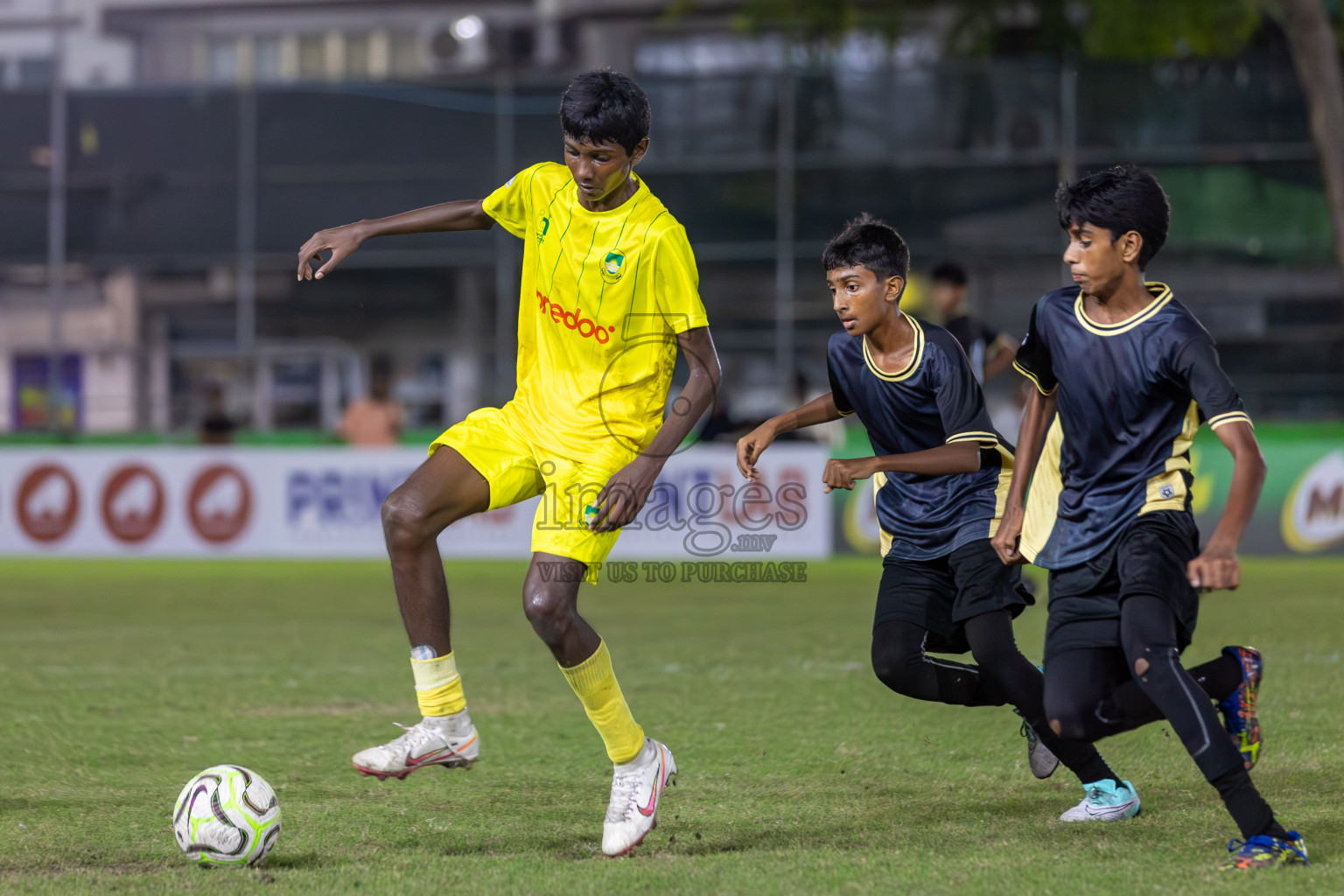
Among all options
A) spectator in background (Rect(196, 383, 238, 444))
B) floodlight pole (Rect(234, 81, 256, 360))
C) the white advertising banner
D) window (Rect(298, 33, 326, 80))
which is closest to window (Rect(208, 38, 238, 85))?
window (Rect(298, 33, 326, 80))

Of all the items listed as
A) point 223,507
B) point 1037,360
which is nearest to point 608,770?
point 1037,360

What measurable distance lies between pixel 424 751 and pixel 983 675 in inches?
66.6

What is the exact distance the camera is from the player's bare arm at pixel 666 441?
4148 millimetres

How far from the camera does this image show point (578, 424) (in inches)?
175

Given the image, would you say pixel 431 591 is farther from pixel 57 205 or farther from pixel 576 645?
pixel 57 205

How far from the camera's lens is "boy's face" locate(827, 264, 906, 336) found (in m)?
4.66

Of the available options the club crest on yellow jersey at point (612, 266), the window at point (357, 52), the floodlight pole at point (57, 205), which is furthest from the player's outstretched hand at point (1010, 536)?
the window at point (357, 52)

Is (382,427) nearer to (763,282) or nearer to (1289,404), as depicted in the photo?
(763,282)

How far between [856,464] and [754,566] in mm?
8765

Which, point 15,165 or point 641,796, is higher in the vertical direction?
point 15,165

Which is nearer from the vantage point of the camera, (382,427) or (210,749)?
(210,749)

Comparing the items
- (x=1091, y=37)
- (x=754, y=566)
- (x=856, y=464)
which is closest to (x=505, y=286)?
(x=1091, y=37)

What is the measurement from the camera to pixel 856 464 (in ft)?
13.9

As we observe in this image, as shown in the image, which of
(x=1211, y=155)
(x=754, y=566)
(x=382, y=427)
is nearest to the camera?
(x=754, y=566)
